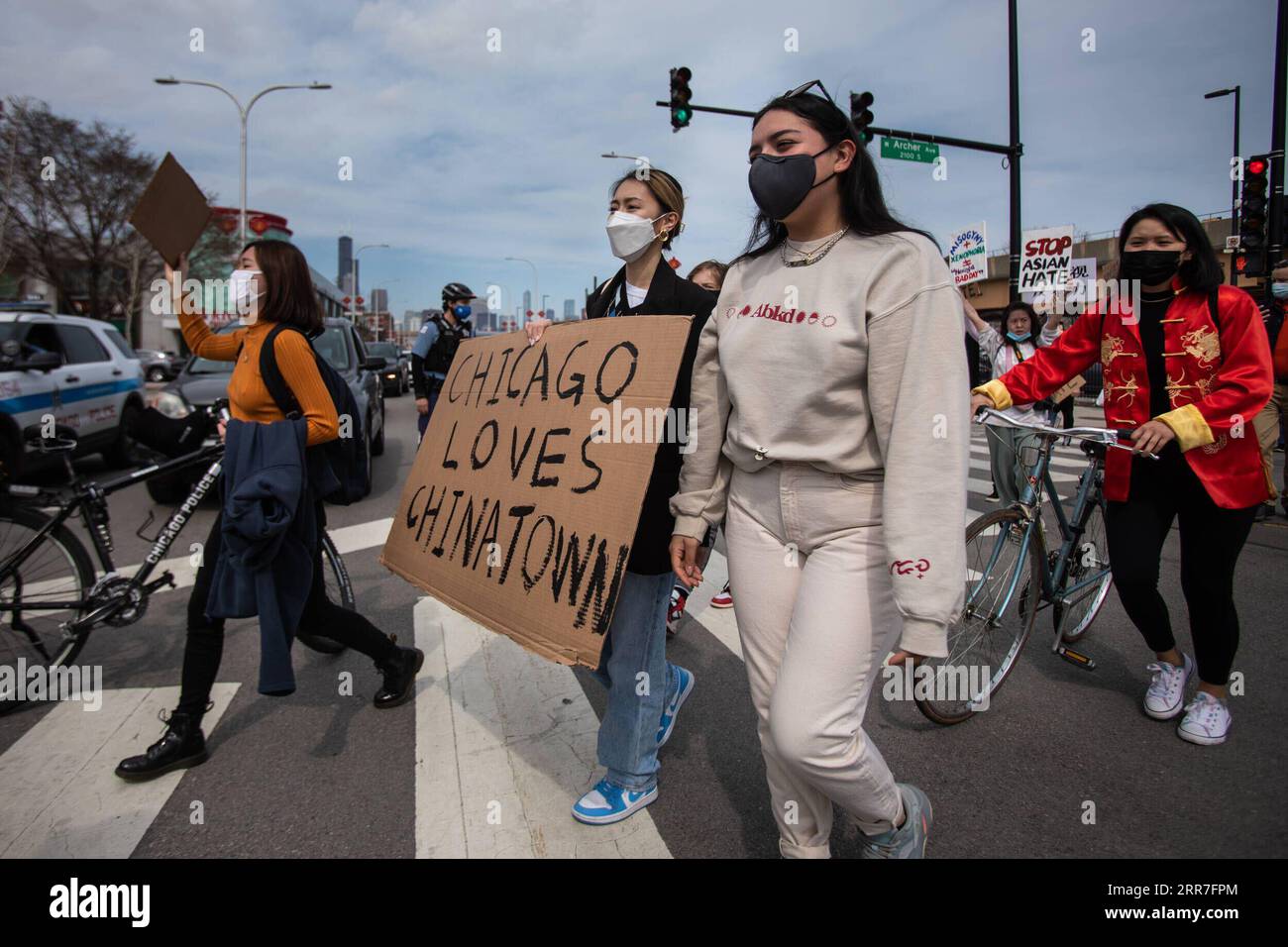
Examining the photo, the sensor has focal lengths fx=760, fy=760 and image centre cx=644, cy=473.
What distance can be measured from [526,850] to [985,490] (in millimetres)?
7437

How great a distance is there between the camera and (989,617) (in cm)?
Result: 333

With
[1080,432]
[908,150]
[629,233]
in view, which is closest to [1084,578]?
[1080,432]

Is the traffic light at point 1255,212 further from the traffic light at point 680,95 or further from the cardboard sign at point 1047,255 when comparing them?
the traffic light at point 680,95

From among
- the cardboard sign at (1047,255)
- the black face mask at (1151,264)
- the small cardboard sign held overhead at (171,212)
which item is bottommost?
the black face mask at (1151,264)

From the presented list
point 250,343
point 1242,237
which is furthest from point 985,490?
point 250,343

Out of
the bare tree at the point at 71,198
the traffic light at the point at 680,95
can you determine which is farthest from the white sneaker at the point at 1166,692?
the bare tree at the point at 71,198

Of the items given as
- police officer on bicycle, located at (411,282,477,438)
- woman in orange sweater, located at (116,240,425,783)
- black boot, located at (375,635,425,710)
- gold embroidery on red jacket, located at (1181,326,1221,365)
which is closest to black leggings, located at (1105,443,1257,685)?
gold embroidery on red jacket, located at (1181,326,1221,365)

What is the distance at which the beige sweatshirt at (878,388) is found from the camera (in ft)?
5.47

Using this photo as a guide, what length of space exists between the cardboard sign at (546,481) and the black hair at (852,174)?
0.54 metres

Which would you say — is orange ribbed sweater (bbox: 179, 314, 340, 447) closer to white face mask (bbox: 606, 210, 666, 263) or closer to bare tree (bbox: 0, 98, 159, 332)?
white face mask (bbox: 606, 210, 666, 263)

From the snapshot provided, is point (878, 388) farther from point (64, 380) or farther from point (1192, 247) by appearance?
point (64, 380)

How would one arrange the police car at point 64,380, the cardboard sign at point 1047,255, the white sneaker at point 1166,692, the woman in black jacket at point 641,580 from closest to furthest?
the woman in black jacket at point 641,580 → the white sneaker at point 1166,692 → the police car at point 64,380 → the cardboard sign at point 1047,255

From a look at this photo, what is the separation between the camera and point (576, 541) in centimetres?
223

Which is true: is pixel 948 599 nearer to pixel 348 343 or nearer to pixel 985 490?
pixel 985 490
